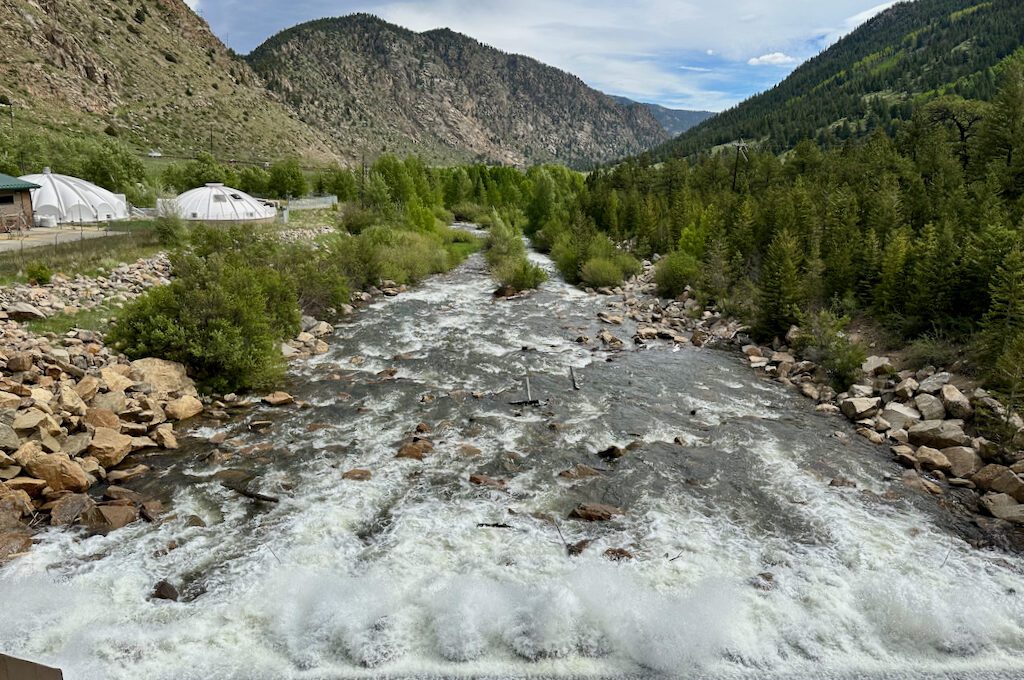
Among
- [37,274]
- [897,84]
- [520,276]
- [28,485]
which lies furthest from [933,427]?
[897,84]

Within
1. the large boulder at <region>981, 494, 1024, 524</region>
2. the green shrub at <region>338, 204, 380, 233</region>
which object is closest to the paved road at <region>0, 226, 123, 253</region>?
the green shrub at <region>338, 204, 380, 233</region>

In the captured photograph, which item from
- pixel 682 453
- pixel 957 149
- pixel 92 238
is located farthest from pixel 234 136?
pixel 682 453

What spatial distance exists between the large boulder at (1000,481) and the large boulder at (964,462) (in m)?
0.19

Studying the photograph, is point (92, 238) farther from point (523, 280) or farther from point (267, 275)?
point (523, 280)

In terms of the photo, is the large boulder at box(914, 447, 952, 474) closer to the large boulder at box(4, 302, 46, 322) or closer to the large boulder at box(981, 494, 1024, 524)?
the large boulder at box(981, 494, 1024, 524)

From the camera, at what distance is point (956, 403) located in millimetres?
15797

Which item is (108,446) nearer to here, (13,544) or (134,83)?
(13,544)

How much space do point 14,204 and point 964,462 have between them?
4451 cm

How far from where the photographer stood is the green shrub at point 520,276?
37875mm

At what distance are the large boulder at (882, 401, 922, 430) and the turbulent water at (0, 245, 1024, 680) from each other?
1.16 meters

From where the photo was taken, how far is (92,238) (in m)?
29.5

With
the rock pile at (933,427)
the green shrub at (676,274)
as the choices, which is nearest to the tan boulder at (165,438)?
the rock pile at (933,427)

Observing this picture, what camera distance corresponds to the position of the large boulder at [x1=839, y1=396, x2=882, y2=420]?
17.2 metres

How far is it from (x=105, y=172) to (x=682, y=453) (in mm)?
55825
